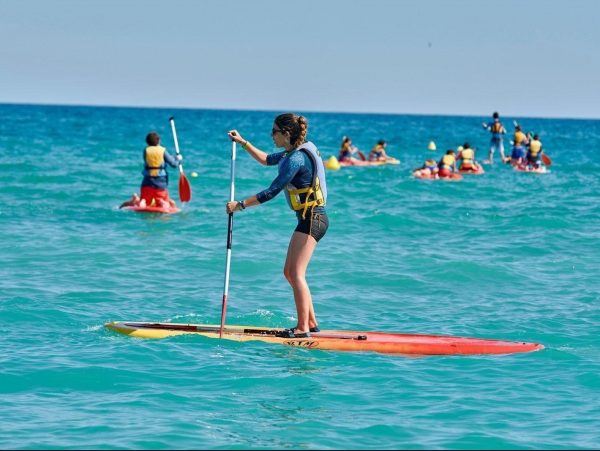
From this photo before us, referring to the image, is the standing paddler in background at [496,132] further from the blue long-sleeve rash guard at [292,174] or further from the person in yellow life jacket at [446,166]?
the blue long-sleeve rash guard at [292,174]

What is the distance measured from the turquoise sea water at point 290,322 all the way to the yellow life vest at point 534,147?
12.2 meters

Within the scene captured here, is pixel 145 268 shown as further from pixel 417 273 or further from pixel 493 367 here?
pixel 493 367

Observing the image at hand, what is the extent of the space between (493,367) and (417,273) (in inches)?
222

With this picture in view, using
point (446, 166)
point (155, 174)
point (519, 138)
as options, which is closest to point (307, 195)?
point (155, 174)

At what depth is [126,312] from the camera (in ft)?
38.2

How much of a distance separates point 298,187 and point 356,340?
64.9 inches

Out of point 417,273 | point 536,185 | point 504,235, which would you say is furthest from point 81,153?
point 417,273

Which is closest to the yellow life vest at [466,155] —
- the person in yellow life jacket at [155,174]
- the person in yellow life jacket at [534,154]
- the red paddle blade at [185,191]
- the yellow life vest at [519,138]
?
the yellow life vest at [519,138]

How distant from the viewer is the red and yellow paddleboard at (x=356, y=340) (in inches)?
379

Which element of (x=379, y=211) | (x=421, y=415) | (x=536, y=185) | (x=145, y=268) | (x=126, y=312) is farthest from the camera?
(x=536, y=185)

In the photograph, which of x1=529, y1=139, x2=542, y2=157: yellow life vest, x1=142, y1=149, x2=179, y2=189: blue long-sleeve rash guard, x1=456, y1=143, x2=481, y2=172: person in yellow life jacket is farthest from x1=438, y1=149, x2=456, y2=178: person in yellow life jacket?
x1=142, y1=149, x2=179, y2=189: blue long-sleeve rash guard

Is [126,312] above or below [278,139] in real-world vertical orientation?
below

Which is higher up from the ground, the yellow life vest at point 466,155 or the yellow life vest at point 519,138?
the yellow life vest at point 519,138

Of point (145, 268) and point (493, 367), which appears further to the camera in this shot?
point (145, 268)
